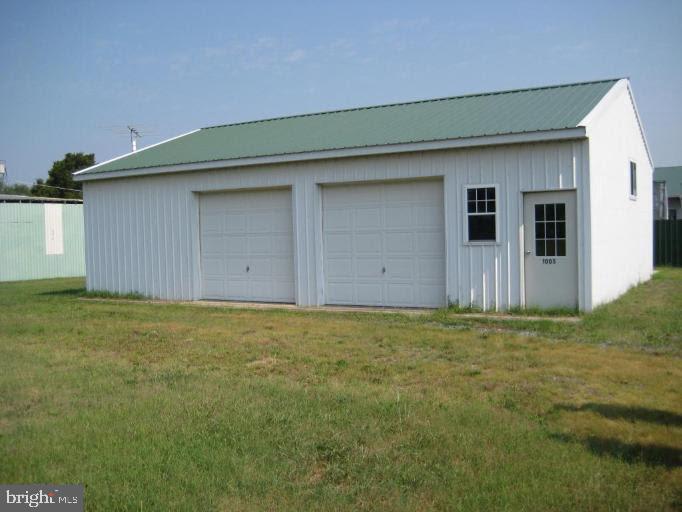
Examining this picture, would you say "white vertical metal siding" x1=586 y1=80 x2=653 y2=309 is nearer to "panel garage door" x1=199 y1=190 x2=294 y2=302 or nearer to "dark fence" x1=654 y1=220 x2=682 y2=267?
"panel garage door" x1=199 y1=190 x2=294 y2=302

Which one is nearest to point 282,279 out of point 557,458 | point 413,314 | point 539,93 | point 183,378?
point 413,314

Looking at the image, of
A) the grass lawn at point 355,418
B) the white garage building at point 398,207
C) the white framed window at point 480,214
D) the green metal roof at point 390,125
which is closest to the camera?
the grass lawn at point 355,418

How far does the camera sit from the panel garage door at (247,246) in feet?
50.1

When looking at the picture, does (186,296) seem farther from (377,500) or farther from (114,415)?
(377,500)

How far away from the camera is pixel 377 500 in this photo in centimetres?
450

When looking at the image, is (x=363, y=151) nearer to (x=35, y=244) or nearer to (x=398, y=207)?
(x=398, y=207)

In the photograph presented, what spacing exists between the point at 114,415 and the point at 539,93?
11.9 m

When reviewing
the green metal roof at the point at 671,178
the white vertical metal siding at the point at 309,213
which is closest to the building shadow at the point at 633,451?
the white vertical metal siding at the point at 309,213

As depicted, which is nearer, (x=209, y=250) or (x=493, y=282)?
(x=493, y=282)

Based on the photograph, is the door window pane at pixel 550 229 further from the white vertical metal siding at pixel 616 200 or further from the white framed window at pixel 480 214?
the white framed window at pixel 480 214

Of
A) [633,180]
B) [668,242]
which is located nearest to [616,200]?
[633,180]

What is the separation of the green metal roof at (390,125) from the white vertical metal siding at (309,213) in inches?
15.5

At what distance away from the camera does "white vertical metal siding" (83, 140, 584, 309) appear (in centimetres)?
1231

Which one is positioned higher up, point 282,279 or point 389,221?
point 389,221
